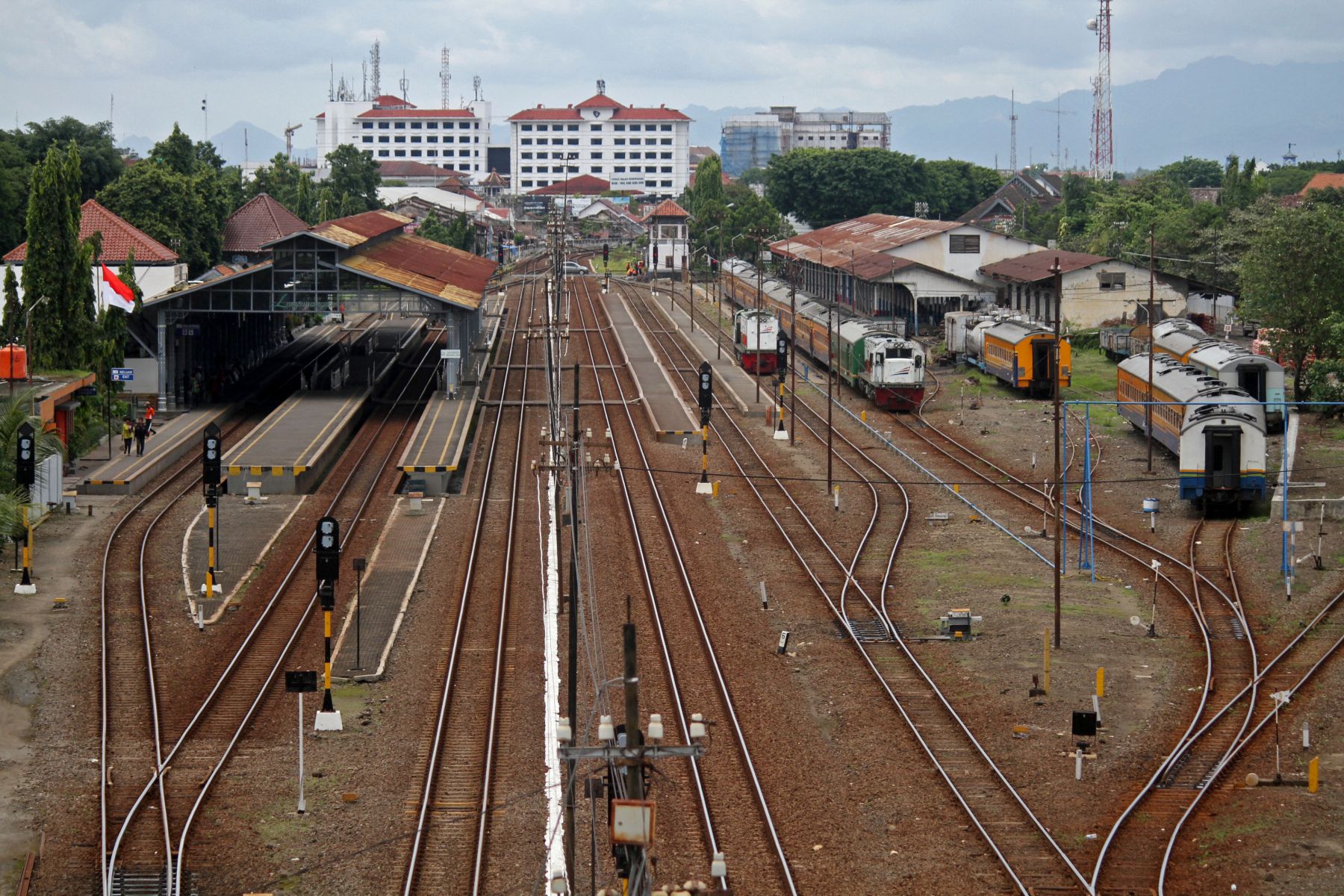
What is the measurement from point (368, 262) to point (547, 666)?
36783 millimetres

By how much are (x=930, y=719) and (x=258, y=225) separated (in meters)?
68.4

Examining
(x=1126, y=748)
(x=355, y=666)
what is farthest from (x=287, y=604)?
(x=1126, y=748)

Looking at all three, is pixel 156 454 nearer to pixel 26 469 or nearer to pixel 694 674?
pixel 26 469

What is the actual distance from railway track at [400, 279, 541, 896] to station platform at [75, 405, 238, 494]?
402 inches

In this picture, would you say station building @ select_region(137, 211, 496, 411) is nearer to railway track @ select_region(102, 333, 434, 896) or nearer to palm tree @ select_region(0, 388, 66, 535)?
palm tree @ select_region(0, 388, 66, 535)

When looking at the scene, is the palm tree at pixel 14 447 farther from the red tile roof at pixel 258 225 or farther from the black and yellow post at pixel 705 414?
the red tile roof at pixel 258 225

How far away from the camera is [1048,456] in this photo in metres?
48.3

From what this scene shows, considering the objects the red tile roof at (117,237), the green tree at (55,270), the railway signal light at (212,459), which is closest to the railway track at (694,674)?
the railway signal light at (212,459)

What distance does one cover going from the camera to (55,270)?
48.4 meters

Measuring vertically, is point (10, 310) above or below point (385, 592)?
above

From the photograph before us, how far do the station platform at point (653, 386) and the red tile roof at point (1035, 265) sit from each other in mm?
18153

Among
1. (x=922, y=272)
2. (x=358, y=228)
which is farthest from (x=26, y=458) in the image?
(x=922, y=272)

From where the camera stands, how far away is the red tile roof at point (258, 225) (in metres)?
84.2

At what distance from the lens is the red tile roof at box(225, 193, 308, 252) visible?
84.2 meters
